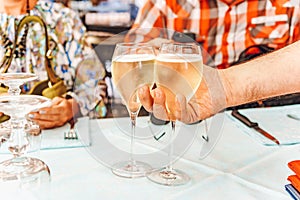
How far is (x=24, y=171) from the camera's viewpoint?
749mm

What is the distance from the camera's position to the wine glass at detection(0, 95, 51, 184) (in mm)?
750

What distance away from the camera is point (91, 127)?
1.16m

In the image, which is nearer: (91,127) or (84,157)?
(84,157)

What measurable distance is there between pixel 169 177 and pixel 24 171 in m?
0.28

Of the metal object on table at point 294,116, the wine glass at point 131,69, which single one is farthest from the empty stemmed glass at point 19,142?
the metal object on table at point 294,116

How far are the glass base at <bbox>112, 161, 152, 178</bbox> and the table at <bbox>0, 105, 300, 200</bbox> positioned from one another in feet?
0.05

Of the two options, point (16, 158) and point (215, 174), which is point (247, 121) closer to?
point (215, 174)

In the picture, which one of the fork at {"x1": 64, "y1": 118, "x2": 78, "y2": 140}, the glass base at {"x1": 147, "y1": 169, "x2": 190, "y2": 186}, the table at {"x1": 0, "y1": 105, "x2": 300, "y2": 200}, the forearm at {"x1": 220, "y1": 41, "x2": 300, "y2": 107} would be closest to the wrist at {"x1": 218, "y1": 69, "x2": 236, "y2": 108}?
the forearm at {"x1": 220, "y1": 41, "x2": 300, "y2": 107}

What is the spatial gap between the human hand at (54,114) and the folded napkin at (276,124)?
434 millimetres

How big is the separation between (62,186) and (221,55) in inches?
55.9

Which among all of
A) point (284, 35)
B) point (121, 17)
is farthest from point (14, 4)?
point (121, 17)

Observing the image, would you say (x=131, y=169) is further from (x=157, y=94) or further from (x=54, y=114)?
(x=54, y=114)

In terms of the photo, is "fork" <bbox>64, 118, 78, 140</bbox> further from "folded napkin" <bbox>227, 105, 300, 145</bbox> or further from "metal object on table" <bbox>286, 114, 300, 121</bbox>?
"metal object on table" <bbox>286, 114, 300, 121</bbox>

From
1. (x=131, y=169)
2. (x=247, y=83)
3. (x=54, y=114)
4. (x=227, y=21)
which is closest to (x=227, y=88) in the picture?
(x=247, y=83)
